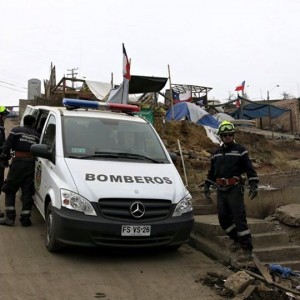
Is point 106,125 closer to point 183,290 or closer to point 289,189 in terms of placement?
point 183,290

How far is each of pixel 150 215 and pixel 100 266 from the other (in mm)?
887

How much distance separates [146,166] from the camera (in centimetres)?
588

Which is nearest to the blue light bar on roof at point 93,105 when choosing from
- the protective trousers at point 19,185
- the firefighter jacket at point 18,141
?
the firefighter jacket at point 18,141

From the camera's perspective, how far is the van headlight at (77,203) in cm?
509

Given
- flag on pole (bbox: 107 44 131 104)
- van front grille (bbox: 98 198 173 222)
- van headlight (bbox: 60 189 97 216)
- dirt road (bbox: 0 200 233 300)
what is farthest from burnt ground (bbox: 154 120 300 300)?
van headlight (bbox: 60 189 97 216)

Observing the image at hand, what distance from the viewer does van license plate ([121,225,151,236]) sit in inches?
201

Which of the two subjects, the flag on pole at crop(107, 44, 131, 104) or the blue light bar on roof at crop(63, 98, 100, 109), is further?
the flag on pole at crop(107, 44, 131, 104)

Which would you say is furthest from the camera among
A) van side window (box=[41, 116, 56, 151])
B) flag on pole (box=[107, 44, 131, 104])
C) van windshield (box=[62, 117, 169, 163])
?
flag on pole (box=[107, 44, 131, 104])

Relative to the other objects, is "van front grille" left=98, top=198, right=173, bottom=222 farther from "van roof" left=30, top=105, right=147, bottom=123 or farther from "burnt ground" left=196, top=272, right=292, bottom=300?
"van roof" left=30, top=105, right=147, bottom=123

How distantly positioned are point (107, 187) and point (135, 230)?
63cm

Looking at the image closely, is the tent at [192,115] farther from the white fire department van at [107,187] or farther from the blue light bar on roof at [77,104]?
the white fire department van at [107,187]

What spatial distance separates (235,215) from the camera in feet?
18.7

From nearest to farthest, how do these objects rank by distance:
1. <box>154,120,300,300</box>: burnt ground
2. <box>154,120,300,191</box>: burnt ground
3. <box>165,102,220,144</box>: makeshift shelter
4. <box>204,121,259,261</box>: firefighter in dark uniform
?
<box>204,121,259,261</box>: firefighter in dark uniform → <box>154,120,300,300</box>: burnt ground → <box>154,120,300,191</box>: burnt ground → <box>165,102,220,144</box>: makeshift shelter

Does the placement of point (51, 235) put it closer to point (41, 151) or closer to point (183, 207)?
point (41, 151)
